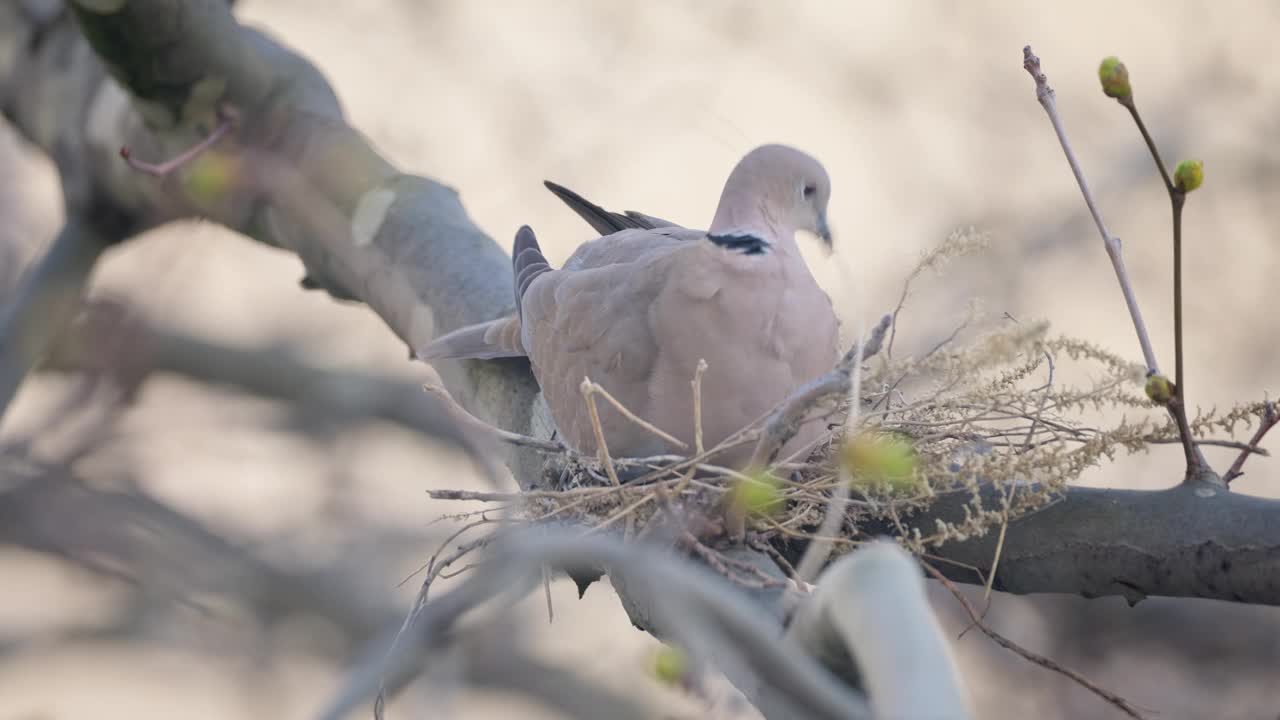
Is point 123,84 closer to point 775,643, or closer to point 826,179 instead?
point 826,179

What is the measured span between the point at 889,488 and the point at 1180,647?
2824mm

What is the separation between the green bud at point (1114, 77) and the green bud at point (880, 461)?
383mm

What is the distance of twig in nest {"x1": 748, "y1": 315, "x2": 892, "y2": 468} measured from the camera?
95cm

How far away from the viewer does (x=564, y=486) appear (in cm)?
164

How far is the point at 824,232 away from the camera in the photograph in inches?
60.5

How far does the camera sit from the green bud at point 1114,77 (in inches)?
41.7

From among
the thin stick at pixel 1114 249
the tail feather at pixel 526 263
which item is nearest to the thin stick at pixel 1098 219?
the thin stick at pixel 1114 249

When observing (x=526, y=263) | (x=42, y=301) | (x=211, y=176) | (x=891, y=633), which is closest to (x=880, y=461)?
(x=891, y=633)

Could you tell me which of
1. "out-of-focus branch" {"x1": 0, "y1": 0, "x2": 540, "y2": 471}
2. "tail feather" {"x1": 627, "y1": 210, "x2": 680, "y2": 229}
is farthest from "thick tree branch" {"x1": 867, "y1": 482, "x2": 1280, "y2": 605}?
"out-of-focus branch" {"x1": 0, "y1": 0, "x2": 540, "y2": 471}

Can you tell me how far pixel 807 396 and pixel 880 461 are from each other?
18 cm

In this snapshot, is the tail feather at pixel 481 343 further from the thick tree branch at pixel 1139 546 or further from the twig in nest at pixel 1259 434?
the twig in nest at pixel 1259 434

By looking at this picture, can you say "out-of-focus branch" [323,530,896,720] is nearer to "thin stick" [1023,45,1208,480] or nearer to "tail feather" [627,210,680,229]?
"thin stick" [1023,45,1208,480]

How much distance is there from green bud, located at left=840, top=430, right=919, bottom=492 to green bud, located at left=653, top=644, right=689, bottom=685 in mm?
338

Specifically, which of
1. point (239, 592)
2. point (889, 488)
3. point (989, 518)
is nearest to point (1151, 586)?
point (989, 518)
